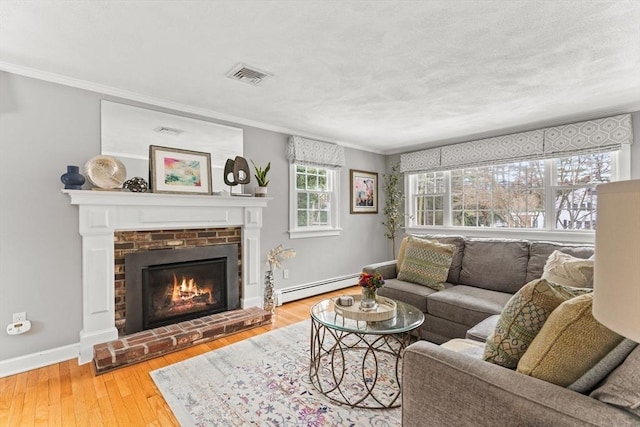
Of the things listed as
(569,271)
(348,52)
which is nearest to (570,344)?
(569,271)

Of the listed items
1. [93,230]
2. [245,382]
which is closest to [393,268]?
[245,382]

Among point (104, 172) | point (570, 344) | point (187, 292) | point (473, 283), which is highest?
point (104, 172)

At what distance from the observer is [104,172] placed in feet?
8.46

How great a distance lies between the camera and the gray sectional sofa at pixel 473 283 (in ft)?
8.46

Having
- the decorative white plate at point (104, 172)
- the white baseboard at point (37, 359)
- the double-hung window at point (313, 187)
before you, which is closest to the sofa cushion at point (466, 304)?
the double-hung window at point (313, 187)

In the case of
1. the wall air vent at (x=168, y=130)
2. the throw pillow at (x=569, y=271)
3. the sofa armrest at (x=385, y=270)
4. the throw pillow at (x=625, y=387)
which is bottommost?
the sofa armrest at (x=385, y=270)

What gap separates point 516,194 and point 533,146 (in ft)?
2.21

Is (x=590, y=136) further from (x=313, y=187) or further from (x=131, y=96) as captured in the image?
(x=131, y=96)

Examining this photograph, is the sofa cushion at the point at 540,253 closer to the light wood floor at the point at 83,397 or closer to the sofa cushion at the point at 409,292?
the sofa cushion at the point at 409,292

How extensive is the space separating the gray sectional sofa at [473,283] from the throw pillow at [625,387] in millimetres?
1531

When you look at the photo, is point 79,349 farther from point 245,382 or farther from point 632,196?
point 632,196

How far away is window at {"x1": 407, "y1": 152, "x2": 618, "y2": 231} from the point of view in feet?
12.0

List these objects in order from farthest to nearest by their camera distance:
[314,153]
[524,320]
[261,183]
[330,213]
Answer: [330,213] → [314,153] → [261,183] → [524,320]

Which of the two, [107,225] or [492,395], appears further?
[107,225]
